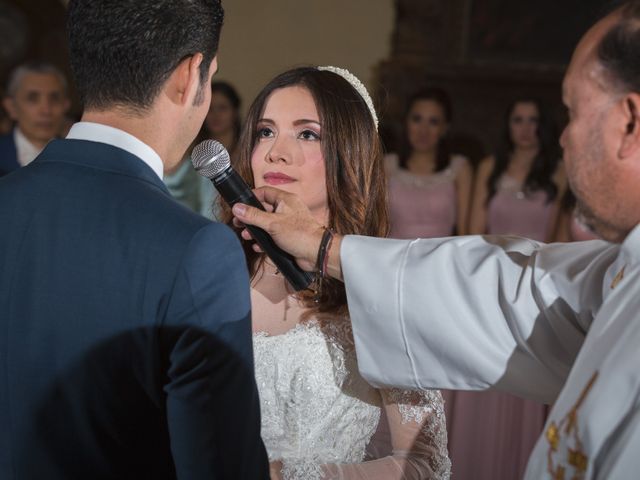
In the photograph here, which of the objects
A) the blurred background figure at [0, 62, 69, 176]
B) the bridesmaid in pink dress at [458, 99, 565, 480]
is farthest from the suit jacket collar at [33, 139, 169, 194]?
the bridesmaid in pink dress at [458, 99, 565, 480]

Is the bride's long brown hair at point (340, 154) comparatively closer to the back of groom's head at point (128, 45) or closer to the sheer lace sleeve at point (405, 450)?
the sheer lace sleeve at point (405, 450)

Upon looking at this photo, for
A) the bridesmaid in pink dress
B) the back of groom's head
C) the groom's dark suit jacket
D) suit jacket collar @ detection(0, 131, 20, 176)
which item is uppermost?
the back of groom's head

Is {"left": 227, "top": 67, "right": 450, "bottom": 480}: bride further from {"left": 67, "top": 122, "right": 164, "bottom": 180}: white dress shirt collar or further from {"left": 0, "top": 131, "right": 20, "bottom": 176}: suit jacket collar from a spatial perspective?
{"left": 0, "top": 131, "right": 20, "bottom": 176}: suit jacket collar

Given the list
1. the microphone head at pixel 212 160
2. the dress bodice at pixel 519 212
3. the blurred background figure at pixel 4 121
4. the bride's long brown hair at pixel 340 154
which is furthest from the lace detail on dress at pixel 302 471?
the blurred background figure at pixel 4 121

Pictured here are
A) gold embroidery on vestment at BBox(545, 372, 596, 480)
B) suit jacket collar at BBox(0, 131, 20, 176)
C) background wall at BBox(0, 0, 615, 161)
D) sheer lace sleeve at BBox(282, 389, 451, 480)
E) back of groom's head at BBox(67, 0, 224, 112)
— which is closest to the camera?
gold embroidery on vestment at BBox(545, 372, 596, 480)

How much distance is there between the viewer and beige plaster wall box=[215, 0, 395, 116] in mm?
8359

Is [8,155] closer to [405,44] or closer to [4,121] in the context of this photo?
[4,121]

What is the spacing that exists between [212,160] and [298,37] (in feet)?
22.4

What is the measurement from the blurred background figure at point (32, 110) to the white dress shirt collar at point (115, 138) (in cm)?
352

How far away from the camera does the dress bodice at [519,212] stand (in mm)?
5730

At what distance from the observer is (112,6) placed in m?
1.48

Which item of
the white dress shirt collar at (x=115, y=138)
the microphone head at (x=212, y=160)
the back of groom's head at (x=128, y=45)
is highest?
the back of groom's head at (x=128, y=45)

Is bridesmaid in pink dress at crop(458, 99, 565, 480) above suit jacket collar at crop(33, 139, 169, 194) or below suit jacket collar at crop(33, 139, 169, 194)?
below

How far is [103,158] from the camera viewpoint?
1483mm
